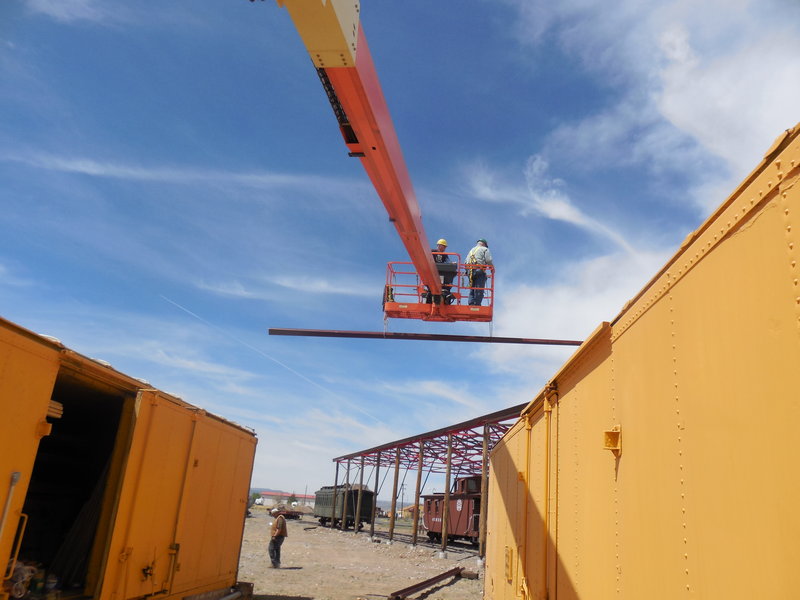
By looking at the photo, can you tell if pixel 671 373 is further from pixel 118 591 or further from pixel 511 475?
pixel 118 591

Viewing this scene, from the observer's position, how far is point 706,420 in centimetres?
224

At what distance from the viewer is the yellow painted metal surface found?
13.9ft

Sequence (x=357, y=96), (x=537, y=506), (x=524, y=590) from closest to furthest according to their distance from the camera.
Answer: (x=357, y=96) < (x=537, y=506) < (x=524, y=590)

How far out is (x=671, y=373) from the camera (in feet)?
8.58

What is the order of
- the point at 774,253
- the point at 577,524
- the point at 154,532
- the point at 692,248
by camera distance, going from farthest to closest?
the point at 154,532 < the point at 577,524 < the point at 692,248 < the point at 774,253

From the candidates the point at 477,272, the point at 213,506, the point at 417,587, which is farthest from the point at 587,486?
the point at 417,587

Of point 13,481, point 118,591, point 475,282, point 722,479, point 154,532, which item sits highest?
point 475,282

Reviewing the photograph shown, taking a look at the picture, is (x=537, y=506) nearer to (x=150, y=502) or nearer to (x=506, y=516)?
(x=506, y=516)

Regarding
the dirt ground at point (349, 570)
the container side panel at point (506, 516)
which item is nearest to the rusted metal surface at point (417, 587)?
the dirt ground at point (349, 570)

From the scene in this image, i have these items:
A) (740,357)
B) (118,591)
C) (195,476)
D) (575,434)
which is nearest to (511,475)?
(575,434)

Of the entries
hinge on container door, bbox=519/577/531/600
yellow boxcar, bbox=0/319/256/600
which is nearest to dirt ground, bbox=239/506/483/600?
yellow boxcar, bbox=0/319/256/600

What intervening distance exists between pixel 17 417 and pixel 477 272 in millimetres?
8061

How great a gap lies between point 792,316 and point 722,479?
2.27 ft

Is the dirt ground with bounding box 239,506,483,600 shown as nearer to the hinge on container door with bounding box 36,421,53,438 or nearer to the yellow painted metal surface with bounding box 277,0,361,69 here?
the hinge on container door with bounding box 36,421,53,438
